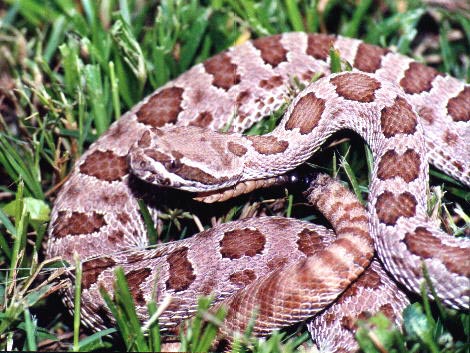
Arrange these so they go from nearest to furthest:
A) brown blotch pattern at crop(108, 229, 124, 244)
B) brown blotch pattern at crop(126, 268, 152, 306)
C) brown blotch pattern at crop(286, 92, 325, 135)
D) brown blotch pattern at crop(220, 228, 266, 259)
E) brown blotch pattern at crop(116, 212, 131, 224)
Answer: brown blotch pattern at crop(126, 268, 152, 306), brown blotch pattern at crop(220, 228, 266, 259), brown blotch pattern at crop(286, 92, 325, 135), brown blotch pattern at crop(108, 229, 124, 244), brown blotch pattern at crop(116, 212, 131, 224)

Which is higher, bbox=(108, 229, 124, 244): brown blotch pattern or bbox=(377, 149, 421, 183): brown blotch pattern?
bbox=(377, 149, 421, 183): brown blotch pattern

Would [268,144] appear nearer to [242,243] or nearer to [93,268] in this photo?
[242,243]

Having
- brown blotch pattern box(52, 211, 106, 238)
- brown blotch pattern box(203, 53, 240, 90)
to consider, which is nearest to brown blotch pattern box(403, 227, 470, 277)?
Result: brown blotch pattern box(203, 53, 240, 90)

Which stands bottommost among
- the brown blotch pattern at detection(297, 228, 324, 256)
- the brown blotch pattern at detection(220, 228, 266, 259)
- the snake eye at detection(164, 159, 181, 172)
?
the brown blotch pattern at detection(220, 228, 266, 259)

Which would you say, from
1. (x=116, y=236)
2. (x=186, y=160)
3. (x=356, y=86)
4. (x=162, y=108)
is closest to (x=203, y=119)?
(x=162, y=108)

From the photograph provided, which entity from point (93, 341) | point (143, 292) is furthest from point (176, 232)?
point (93, 341)

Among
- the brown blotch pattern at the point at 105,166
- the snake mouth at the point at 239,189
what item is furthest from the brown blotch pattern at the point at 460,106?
the brown blotch pattern at the point at 105,166

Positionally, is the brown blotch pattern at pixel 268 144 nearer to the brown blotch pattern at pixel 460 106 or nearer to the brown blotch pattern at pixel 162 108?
the brown blotch pattern at pixel 162 108

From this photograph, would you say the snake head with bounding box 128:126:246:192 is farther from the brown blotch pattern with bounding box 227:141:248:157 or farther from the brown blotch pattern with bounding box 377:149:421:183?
the brown blotch pattern with bounding box 377:149:421:183
